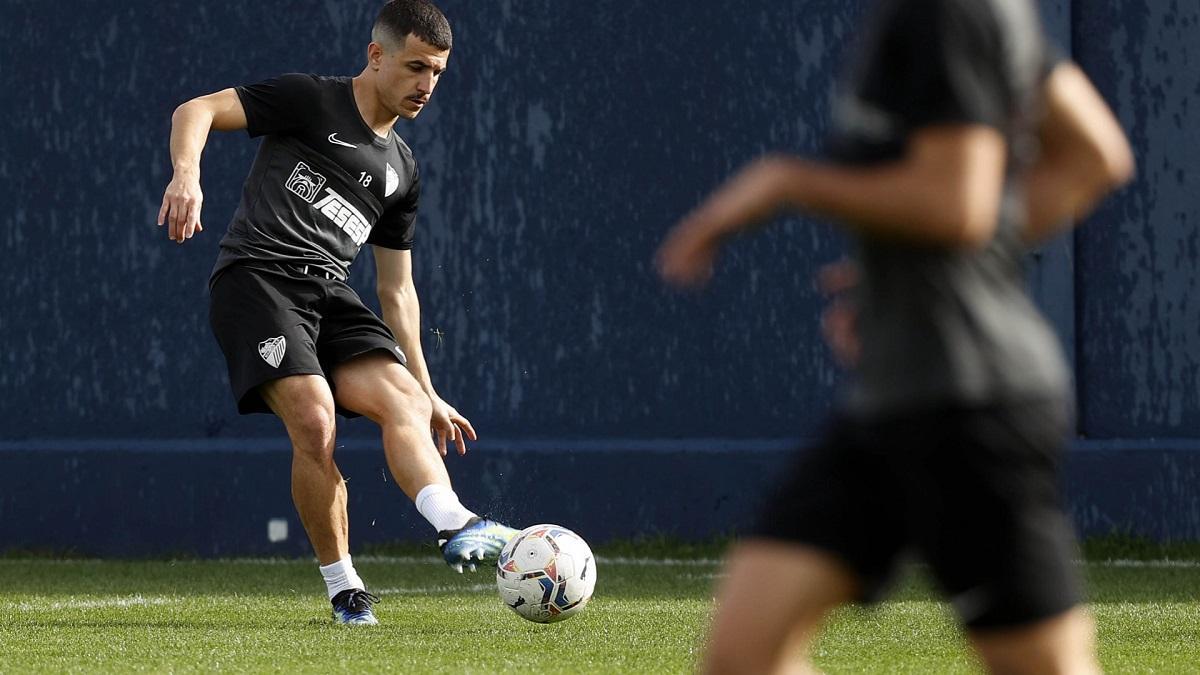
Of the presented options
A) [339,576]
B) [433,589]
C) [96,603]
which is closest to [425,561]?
[433,589]

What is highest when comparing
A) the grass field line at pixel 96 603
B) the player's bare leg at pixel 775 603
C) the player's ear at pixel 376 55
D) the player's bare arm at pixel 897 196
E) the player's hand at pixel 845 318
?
the player's ear at pixel 376 55

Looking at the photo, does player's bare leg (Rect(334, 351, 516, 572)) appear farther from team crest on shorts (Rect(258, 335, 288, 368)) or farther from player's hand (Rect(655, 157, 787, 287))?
player's hand (Rect(655, 157, 787, 287))

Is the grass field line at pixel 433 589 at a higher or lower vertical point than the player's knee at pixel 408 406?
lower

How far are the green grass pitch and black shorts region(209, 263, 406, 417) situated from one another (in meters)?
0.83

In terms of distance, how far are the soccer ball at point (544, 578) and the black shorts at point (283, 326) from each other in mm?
905

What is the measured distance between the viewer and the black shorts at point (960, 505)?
2232 millimetres

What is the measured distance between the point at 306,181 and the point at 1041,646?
14.1 ft

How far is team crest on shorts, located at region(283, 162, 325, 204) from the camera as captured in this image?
6.16m

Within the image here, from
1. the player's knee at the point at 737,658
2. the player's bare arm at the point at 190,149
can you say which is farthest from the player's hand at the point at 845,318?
the player's bare arm at the point at 190,149

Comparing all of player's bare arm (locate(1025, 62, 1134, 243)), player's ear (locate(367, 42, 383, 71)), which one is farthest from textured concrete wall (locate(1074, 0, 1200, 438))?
player's bare arm (locate(1025, 62, 1134, 243))

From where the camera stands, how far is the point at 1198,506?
351 inches

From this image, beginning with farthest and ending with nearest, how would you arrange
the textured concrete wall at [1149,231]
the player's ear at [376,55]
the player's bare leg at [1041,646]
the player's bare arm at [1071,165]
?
the textured concrete wall at [1149,231]
the player's ear at [376,55]
the player's bare arm at [1071,165]
the player's bare leg at [1041,646]

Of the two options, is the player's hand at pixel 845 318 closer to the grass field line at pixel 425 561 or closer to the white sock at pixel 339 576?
the white sock at pixel 339 576

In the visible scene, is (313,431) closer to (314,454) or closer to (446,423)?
(314,454)
